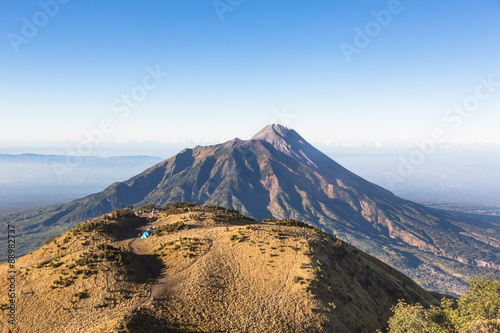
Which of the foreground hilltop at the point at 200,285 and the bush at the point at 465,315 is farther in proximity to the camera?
the foreground hilltop at the point at 200,285

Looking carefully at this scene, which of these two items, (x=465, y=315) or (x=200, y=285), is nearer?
(x=465, y=315)

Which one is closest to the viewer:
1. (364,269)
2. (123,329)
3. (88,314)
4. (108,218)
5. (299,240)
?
(123,329)

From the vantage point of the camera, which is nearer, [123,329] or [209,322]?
[123,329]

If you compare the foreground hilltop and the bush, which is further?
the foreground hilltop

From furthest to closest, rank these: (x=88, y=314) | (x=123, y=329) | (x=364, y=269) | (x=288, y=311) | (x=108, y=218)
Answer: (x=108, y=218)
(x=364, y=269)
(x=288, y=311)
(x=88, y=314)
(x=123, y=329)

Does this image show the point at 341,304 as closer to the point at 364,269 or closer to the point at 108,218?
the point at 364,269

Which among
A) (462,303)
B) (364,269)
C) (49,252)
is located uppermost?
(462,303)

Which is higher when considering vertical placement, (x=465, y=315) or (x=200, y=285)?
(x=465, y=315)

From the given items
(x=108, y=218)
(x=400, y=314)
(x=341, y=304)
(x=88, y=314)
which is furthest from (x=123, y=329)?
(x=108, y=218)
